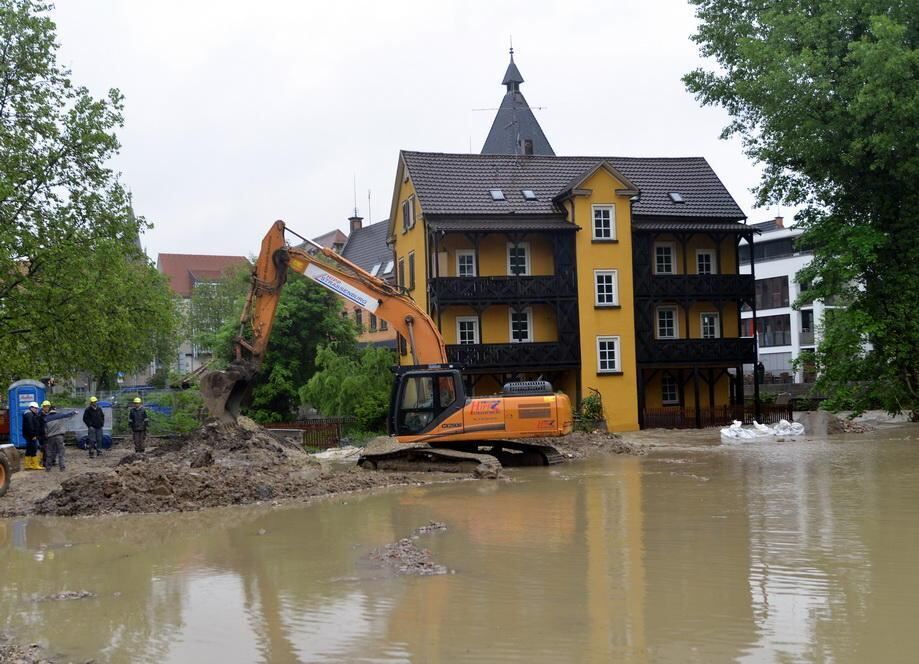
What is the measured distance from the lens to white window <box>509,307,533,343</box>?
1467 inches

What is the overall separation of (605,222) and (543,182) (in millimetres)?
3336

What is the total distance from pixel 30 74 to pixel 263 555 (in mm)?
20928

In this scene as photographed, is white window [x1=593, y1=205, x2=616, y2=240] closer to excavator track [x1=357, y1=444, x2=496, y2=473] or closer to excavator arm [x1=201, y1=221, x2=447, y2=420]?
excavator arm [x1=201, y1=221, x2=447, y2=420]

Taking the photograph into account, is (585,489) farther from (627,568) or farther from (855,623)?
(855,623)

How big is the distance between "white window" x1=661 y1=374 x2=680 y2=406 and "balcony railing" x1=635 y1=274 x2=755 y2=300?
3227mm

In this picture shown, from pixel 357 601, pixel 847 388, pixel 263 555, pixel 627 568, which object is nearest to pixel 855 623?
pixel 627 568

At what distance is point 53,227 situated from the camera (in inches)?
1093

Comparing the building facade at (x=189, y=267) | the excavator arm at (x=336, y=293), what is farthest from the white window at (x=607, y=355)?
the building facade at (x=189, y=267)

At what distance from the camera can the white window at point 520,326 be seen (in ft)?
122

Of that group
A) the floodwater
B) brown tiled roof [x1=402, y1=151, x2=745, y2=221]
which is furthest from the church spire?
the floodwater

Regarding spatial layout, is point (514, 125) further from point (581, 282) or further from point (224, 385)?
point (224, 385)

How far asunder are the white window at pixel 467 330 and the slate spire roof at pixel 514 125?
878 inches

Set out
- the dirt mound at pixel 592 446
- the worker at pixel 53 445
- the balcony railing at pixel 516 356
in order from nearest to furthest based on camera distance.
→ 1. the worker at pixel 53 445
2. the dirt mound at pixel 592 446
3. the balcony railing at pixel 516 356

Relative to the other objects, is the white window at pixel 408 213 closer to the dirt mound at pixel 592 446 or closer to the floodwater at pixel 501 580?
the dirt mound at pixel 592 446
